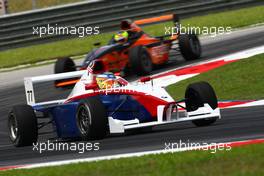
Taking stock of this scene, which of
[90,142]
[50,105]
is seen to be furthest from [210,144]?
[50,105]

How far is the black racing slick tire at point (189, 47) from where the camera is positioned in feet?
67.5

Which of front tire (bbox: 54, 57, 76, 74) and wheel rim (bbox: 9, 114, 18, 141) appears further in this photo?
front tire (bbox: 54, 57, 76, 74)

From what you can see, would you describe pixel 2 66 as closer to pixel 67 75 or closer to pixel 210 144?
pixel 67 75

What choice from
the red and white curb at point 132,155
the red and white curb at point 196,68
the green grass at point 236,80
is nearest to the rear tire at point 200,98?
the red and white curb at point 132,155

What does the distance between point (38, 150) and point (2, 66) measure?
12779 millimetres

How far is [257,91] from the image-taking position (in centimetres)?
1521

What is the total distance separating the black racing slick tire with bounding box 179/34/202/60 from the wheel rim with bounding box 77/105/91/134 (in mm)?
9185

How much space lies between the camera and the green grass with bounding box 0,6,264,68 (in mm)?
24688

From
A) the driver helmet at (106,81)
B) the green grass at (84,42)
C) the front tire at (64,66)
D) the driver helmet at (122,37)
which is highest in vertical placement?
the driver helmet at (106,81)

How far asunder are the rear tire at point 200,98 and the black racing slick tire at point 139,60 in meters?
7.25

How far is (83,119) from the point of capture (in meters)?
11.6
